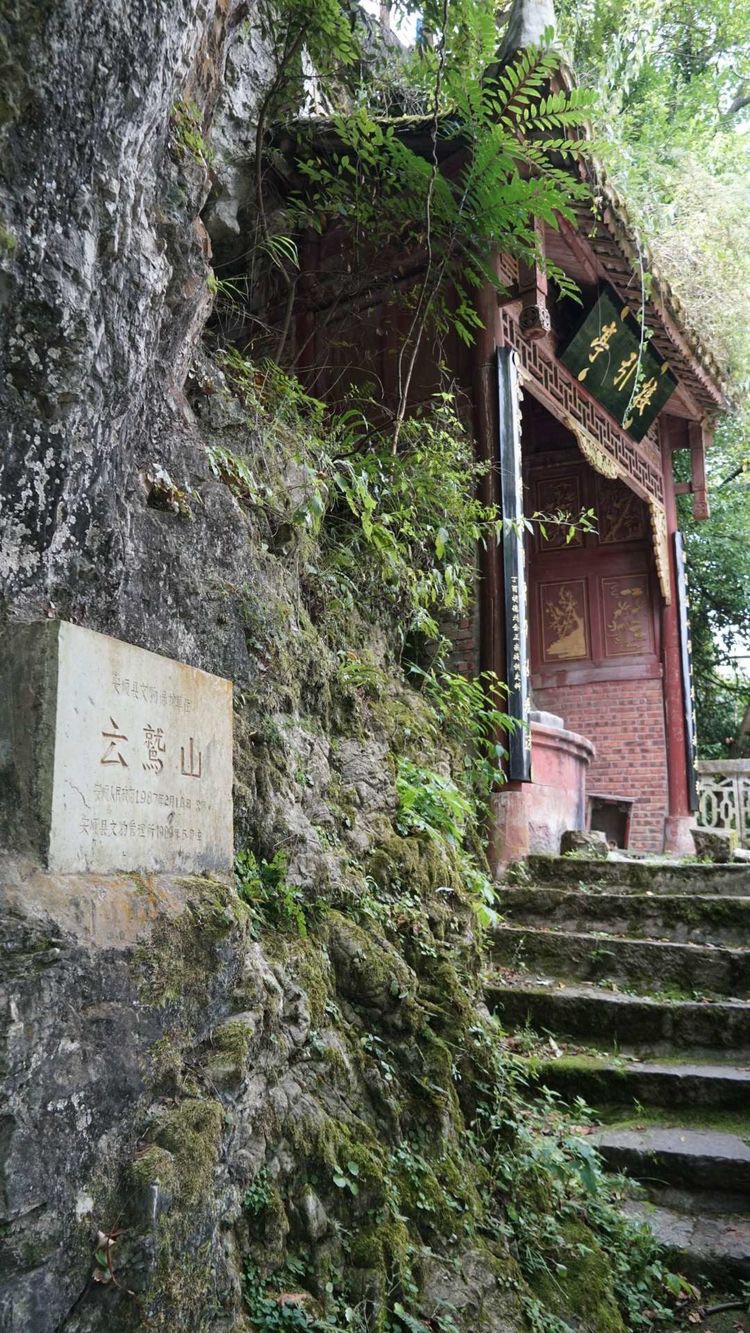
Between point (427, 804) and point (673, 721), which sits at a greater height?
point (673, 721)

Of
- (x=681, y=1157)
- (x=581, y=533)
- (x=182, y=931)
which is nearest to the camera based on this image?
(x=182, y=931)

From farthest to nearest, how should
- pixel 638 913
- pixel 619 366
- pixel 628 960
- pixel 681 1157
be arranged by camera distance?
pixel 619 366 → pixel 638 913 → pixel 628 960 → pixel 681 1157

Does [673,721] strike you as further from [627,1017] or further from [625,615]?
[627,1017]

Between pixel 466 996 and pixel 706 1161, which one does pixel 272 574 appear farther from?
pixel 706 1161

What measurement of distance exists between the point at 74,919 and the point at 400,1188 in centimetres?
161

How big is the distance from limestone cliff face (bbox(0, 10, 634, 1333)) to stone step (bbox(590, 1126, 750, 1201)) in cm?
80

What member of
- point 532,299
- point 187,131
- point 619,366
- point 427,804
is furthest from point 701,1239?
point 619,366

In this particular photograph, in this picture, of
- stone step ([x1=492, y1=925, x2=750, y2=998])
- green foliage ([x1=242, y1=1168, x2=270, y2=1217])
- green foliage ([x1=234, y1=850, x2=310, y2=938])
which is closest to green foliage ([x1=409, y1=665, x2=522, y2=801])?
stone step ([x1=492, y1=925, x2=750, y2=998])

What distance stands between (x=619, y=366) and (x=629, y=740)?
395 cm

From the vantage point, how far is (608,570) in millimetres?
11000

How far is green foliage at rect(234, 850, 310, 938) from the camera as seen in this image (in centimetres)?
294

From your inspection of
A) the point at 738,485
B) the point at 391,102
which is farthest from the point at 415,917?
the point at 738,485

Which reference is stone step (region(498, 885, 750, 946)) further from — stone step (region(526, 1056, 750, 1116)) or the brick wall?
the brick wall

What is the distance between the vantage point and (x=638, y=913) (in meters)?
5.77
